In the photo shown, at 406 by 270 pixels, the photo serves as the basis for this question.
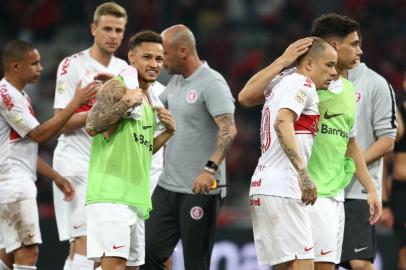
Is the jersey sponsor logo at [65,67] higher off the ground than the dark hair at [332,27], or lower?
lower

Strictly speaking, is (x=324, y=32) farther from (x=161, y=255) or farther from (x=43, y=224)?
(x=43, y=224)

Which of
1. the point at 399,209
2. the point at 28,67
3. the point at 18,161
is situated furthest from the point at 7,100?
the point at 399,209

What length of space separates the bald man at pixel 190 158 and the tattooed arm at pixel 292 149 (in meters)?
1.80

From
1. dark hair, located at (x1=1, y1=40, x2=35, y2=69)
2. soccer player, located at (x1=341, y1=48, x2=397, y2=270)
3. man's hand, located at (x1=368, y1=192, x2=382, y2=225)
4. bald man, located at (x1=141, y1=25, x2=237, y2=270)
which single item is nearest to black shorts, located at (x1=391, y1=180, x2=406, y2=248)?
soccer player, located at (x1=341, y1=48, x2=397, y2=270)

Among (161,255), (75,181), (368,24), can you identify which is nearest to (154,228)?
(161,255)

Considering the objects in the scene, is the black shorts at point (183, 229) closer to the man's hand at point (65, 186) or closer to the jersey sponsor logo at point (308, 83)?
the man's hand at point (65, 186)

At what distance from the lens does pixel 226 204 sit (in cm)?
1553

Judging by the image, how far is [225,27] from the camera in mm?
18359

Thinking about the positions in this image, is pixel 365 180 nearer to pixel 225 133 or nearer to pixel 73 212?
pixel 225 133

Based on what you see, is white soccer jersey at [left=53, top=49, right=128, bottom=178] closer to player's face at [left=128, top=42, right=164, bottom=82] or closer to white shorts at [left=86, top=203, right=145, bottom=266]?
player's face at [left=128, top=42, right=164, bottom=82]

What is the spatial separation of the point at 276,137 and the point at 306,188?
0.51m

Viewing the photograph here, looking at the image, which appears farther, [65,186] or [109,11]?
[109,11]

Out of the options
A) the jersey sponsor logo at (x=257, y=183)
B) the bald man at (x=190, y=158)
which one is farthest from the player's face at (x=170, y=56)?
the jersey sponsor logo at (x=257, y=183)

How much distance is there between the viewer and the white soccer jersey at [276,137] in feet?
23.9
